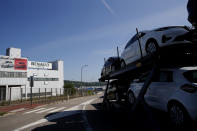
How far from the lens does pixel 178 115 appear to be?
134 inches

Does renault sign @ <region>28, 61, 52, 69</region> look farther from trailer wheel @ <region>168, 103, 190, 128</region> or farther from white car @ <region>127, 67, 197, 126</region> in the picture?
trailer wheel @ <region>168, 103, 190, 128</region>

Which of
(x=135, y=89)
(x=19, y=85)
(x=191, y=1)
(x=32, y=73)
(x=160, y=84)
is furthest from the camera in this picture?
(x=32, y=73)

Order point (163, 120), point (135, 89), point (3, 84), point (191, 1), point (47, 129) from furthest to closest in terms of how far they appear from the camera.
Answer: point (3, 84) → point (47, 129) → point (135, 89) → point (163, 120) → point (191, 1)

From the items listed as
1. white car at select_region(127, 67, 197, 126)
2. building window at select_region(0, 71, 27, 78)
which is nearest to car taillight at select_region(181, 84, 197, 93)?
white car at select_region(127, 67, 197, 126)

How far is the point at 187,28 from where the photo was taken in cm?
440

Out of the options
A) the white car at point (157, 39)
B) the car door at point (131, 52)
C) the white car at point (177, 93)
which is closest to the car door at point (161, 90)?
the white car at point (177, 93)

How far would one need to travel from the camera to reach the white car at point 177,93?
10.2 ft

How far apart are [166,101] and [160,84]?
50 centimetres

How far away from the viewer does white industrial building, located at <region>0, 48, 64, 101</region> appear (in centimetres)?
3322

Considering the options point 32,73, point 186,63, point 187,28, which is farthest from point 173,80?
point 32,73

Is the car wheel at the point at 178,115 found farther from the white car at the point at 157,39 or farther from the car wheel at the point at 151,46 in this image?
the car wheel at the point at 151,46

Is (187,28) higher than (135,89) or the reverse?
higher

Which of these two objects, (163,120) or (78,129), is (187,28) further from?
(78,129)

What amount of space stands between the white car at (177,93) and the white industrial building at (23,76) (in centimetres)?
2264
